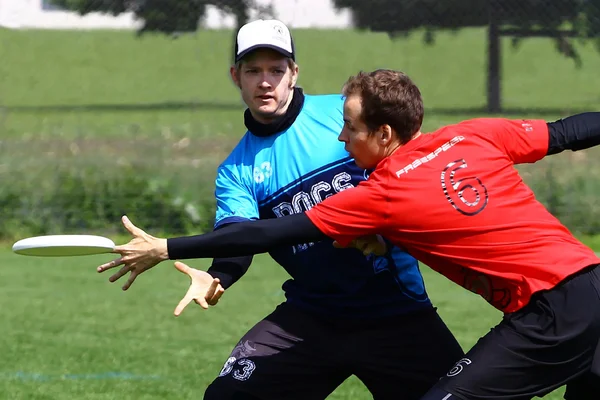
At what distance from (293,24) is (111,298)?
5174 millimetres

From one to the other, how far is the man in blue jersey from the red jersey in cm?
72

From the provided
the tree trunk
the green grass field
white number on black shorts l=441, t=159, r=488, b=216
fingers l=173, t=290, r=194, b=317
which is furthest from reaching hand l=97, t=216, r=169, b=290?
the tree trunk

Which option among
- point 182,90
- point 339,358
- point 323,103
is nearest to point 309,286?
point 339,358

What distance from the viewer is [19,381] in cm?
734

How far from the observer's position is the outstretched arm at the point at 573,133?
475 centimetres

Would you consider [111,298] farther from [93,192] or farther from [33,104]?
[33,104]

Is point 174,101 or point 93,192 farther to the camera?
point 174,101

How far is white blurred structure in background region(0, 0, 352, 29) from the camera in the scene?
14023 millimetres

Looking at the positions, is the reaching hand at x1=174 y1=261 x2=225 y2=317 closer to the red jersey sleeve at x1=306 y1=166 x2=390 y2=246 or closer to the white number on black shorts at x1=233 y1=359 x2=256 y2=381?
the white number on black shorts at x1=233 y1=359 x2=256 y2=381

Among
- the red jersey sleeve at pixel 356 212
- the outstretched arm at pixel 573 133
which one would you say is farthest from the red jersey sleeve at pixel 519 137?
the red jersey sleeve at pixel 356 212

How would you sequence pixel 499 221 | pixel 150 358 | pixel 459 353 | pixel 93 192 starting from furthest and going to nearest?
pixel 93 192 → pixel 150 358 → pixel 459 353 → pixel 499 221

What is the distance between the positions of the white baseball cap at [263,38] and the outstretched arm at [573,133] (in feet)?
4.23

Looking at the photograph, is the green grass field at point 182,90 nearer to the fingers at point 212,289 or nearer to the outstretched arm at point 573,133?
the fingers at point 212,289

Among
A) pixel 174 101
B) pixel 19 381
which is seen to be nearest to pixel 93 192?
pixel 174 101
